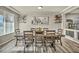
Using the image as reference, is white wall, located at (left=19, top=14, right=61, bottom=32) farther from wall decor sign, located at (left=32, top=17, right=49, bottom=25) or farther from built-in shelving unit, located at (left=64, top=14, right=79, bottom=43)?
built-in shelving unit, located at (left=64, top=14, right=79, bottom=43)

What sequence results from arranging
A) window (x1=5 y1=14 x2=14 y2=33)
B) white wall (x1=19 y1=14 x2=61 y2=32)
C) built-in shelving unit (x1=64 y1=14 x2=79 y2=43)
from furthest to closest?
1. white wall (x1=19 y1=14 x2=61 y2=32)
2. built-in shelving unit (x1=64 y1=14 x2=79 y2=43)
3. window (x1=5 y1=14 x2=14 y2=33)

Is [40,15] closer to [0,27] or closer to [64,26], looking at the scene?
[64,26]

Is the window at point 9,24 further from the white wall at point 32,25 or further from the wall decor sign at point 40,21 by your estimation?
the wall decor sign at point 40,21

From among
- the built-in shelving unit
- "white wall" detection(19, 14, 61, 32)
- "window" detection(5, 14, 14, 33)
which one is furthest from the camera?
"white wall" detection(19, 14, 61, 32)

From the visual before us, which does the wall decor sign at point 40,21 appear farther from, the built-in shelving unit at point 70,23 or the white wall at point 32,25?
the built-in shelving unit at point 70,23

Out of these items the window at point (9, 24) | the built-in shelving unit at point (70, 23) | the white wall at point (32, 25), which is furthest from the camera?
the white wall at point (32, 25)

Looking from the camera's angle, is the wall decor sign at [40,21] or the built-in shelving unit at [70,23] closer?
the built-in shelving unit at [70,23]

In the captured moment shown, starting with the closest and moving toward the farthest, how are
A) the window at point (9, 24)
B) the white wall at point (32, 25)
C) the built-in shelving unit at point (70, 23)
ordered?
the window at point (9, 24) < the built-in shelving unit at point (70, 23) < the white wall at point (32, 25)

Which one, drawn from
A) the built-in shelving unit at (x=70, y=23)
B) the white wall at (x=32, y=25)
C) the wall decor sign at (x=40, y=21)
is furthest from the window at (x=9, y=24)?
the built-in shelving unit at (x=70, y=23)

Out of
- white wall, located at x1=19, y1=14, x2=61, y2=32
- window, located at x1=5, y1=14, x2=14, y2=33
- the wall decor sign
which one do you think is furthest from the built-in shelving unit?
window, located at x1=5, y1=14, x2=14, y2=33

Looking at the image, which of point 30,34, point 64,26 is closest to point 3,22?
point 30,34

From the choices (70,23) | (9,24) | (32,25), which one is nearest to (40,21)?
(32,25)

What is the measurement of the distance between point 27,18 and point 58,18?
2.38 meters
